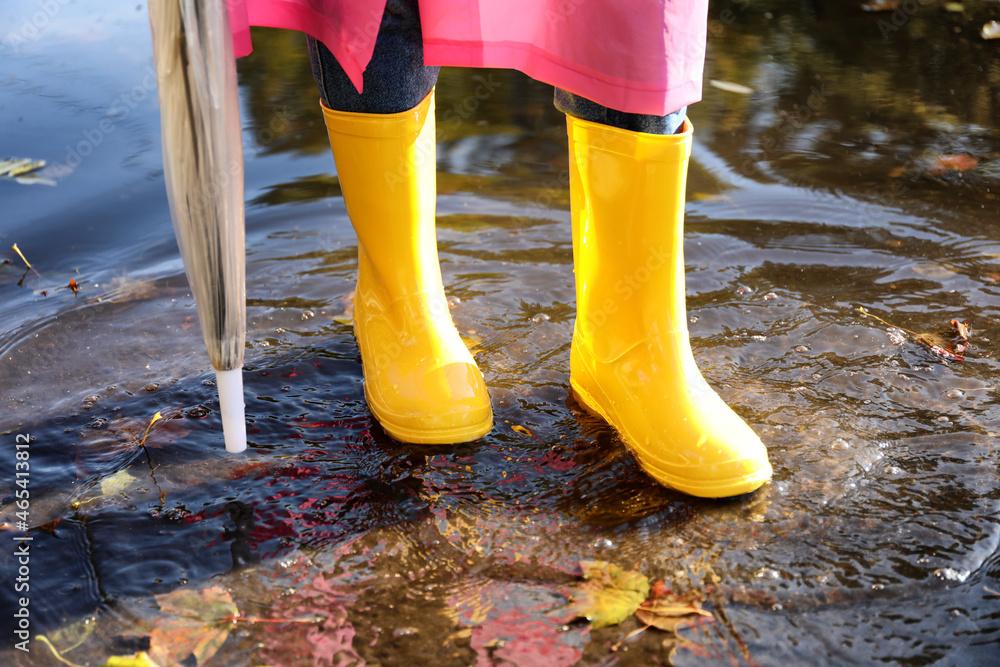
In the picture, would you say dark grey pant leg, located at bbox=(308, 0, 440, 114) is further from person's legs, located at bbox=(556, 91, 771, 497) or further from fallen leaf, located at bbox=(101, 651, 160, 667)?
fallen leaf, located at bbox=(101, 651, 160, 667)

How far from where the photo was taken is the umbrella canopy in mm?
908

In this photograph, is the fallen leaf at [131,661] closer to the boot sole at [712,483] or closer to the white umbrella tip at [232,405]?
the white umbrella tip at [232,405]

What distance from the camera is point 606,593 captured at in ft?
3.67

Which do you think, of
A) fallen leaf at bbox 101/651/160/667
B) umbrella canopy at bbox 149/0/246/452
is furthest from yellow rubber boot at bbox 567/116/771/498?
fallen leaf at bbox 101/651/160/667

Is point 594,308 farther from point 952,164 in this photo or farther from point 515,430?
point 952,164

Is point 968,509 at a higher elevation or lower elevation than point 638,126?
lower

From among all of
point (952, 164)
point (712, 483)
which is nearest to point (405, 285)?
point (712, 483)

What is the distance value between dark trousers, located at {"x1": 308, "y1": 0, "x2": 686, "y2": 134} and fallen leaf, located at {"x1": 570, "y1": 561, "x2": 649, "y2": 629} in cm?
68

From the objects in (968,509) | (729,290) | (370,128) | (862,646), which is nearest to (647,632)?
(862,646)

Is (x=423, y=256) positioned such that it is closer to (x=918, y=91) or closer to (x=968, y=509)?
(x=968, y=509)

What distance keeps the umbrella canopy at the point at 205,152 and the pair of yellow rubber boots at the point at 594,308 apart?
1.34ft

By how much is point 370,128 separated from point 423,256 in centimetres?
26

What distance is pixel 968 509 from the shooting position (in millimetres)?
1227

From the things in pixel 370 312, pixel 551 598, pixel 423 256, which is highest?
pixel 423 256
